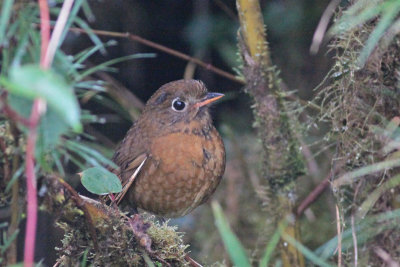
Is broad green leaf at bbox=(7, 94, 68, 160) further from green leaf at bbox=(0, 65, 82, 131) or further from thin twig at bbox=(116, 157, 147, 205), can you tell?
thin twig at bbox=(116, 157, 147, 205)

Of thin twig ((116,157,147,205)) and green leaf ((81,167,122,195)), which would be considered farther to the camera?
thin twig ((116,157,147,205))

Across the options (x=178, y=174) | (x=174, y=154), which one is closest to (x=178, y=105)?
(x=174, y=154)

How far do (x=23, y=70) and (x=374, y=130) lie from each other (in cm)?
180

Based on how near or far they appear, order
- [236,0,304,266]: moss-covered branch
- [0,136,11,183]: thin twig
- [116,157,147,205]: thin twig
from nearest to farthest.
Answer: [0,136,11,183]: thin twig
[116,157,147,205]: thin twig
[236,0,304,266]: moss-covered branch

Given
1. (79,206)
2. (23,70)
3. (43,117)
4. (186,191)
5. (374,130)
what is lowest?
(186,191)

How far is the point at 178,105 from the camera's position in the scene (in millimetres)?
3547

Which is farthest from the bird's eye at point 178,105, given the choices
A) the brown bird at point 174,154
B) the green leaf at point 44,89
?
the green leaf at point 44,89

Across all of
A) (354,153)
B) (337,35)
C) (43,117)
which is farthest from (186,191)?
(43,117)

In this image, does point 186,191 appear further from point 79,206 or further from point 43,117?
point 43,117

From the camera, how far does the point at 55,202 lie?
2.14 meters

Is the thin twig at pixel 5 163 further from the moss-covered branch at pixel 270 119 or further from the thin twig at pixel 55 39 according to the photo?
the moss-covered branch at pixel 270 119

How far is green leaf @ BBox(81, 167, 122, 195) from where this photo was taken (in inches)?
85.2

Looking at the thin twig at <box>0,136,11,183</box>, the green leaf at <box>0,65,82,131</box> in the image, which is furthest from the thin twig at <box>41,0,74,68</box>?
the thin twig at <box>0,136,11,183</box>

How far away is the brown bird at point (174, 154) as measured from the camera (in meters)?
3.28
